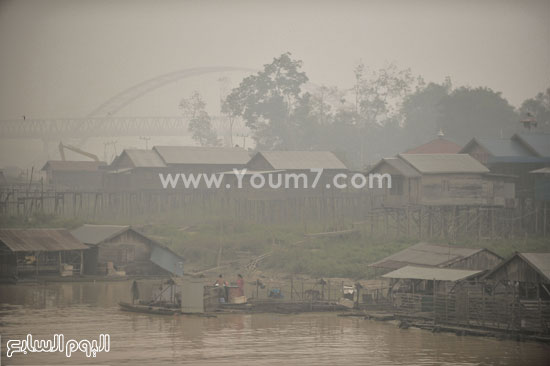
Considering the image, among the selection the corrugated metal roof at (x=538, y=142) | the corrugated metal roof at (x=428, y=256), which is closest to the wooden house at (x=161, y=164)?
the corrugated metal roof at (x=538, y=142)

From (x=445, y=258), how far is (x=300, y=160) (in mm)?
24253

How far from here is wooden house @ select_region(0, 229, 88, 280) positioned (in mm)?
37781

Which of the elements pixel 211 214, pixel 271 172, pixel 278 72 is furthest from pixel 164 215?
pixel 278 72

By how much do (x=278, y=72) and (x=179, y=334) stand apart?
50.5 metres

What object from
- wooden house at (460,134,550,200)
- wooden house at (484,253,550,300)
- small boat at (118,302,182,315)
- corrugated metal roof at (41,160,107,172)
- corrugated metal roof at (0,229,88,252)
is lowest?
small boat at (118,302,182,315)

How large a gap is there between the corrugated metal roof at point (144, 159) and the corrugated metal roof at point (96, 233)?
1554cm

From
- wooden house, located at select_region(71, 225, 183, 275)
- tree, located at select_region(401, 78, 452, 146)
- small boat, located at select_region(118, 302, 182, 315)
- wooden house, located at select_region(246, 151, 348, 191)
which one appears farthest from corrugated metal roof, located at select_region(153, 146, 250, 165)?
small boat, located at select_region(118, 302, 182, 315)

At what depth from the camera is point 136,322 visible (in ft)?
98.0

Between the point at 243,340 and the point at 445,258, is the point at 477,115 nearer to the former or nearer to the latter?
the point at 445,258

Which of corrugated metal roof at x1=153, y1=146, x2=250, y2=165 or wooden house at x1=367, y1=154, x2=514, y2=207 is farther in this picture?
corrugated metal roof at x1=153, y1=146, x2=250, y2=165

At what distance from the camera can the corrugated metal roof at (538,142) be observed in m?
47.7

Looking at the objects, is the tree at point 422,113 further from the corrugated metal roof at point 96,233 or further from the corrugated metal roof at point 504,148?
the corrugated metal roof at point 96,233

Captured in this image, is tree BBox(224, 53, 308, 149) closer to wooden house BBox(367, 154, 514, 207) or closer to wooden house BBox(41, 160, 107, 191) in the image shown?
wooden house BBox(41, 160, 107, 191)

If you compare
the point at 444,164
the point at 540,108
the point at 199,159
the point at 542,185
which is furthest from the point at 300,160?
the point at 540,108
